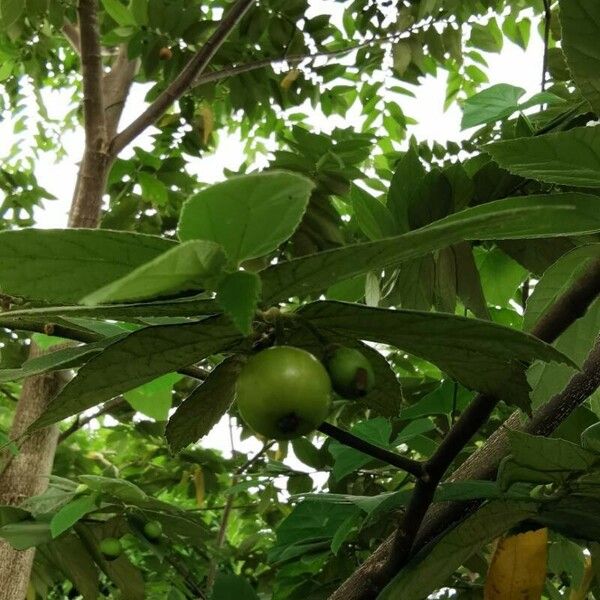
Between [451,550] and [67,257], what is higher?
[67,257]

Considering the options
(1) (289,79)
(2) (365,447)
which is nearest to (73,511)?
(2) (365,447)

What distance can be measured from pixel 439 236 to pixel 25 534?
731 mm

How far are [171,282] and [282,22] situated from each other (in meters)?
1.43

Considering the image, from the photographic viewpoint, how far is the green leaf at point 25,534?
82 cm

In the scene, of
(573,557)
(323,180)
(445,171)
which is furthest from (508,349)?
(323,180)

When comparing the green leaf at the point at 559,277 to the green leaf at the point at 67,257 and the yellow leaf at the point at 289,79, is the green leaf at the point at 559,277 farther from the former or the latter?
the yellow leaf at the point at 289,79

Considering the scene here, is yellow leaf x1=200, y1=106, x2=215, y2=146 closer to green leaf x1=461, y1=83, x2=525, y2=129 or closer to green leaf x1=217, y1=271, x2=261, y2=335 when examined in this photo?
green leaf x1=461, y1=83, x2=525, y2=129

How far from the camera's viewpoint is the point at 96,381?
0.33m

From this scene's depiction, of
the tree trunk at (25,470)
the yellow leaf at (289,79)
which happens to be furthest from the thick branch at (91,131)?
the yellow leaf at (289,79)

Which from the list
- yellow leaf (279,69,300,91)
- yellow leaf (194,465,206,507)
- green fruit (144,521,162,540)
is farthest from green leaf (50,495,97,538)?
yellow leaf (279,69,300,91)

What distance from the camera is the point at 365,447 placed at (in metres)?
0.38

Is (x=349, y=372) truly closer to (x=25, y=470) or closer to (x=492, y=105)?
(x=492, y=105)

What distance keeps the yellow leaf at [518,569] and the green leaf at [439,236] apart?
0.84 feet

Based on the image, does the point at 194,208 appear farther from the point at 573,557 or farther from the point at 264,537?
the point at 264,537
